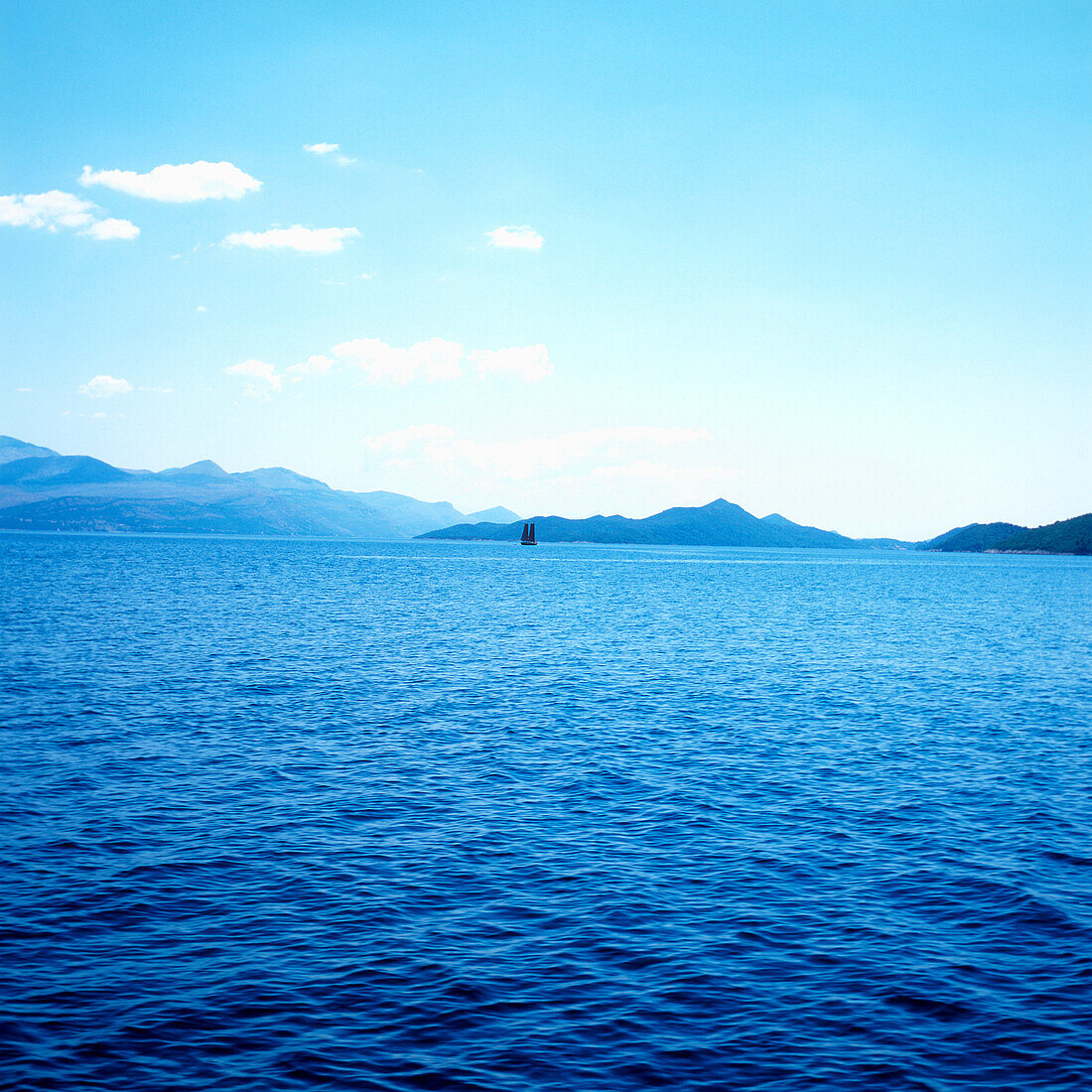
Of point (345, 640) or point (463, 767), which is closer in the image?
point (463, 767)

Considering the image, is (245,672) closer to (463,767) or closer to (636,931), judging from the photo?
(463,767)

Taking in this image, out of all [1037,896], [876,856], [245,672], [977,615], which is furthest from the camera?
[977,615]

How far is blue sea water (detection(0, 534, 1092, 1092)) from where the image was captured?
1416cm

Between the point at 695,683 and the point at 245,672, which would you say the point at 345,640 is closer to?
the point at 245,672

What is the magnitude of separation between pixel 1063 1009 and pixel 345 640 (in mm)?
54678

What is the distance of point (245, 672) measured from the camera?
48.6 metres

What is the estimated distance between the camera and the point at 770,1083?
13.5 meters

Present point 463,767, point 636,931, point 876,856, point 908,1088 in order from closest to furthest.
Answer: point 908,1088, point 636,931, point 876,856, point 463,767

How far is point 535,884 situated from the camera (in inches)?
808

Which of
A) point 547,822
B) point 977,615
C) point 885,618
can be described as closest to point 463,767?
point 547,822

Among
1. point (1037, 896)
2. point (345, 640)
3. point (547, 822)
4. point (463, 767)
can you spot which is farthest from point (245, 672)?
point (1037, 896)

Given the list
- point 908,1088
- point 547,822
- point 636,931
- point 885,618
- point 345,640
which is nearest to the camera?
point 908,1088

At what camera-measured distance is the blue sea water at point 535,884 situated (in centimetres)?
1416

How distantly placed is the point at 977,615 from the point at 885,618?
14687mm
